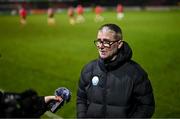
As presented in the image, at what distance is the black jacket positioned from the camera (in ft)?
16.0

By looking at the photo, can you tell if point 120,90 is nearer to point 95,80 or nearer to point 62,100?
point 95,80

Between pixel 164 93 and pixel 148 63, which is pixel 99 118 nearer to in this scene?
pixel 164 93

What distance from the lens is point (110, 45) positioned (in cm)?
489

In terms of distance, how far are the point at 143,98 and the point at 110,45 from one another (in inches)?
28.6

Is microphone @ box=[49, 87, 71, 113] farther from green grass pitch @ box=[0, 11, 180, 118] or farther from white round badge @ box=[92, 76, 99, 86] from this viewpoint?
green grass pitch @ box=[0, 11, 180, 118]

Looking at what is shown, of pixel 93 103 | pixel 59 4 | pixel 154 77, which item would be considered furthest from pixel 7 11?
pixel 93 103

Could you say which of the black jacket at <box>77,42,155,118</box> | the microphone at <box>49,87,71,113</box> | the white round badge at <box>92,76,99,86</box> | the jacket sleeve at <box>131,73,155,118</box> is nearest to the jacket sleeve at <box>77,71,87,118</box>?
the black jacket at <box>77,42,155,118</box>

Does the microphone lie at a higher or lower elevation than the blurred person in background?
lower

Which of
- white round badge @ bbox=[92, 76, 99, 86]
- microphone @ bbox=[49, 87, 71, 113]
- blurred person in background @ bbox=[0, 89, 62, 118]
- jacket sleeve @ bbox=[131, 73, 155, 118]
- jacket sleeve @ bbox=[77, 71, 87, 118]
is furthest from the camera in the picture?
microphone @ bbox=[49, 87, 71, 113]

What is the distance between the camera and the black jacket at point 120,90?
191 inches

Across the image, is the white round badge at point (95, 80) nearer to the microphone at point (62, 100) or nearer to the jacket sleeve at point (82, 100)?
the jacket sleeve at point (82, 100)

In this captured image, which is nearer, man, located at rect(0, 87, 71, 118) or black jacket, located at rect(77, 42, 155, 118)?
Result: man, located at rect(0, 87, 71, 118)

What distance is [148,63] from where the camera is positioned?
15828 mm

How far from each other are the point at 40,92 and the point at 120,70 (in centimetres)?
665
